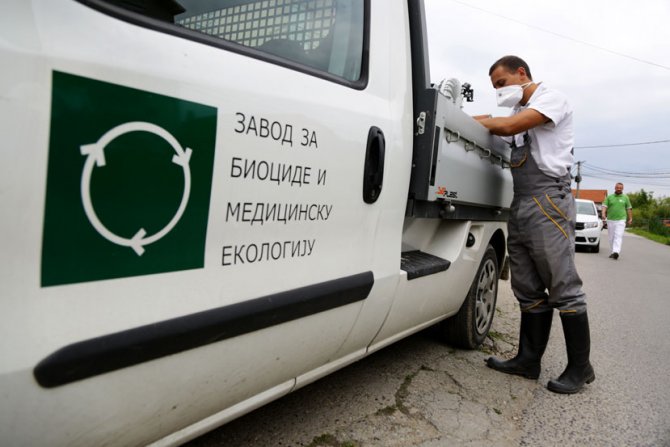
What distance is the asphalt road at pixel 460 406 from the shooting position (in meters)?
2.10

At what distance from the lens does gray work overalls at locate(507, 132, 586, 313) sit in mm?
2664

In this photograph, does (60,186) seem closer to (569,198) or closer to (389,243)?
(389,243)

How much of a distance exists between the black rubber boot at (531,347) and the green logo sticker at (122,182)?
2292 mm

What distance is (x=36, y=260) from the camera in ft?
3.11

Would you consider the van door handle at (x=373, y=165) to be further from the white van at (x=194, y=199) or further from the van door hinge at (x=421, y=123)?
the van door hinge at (x=421, y=123)

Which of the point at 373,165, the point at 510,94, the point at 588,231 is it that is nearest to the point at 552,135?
the point at 510,94

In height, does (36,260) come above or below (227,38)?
below

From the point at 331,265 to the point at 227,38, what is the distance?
0.76 metres

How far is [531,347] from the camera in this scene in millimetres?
2926

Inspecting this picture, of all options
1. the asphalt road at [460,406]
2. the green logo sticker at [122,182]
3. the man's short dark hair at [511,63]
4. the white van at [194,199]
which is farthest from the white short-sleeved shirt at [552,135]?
the green logo sticker at [122,182]

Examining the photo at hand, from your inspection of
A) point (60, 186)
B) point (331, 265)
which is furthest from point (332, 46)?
point (60, 186)

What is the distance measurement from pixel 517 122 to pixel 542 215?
1.67ft

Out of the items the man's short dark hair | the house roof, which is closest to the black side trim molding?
the man's short dark hair

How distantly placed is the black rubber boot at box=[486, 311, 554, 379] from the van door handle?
5.32ft
